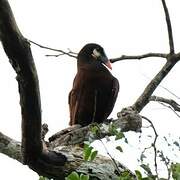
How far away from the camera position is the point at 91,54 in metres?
5.21

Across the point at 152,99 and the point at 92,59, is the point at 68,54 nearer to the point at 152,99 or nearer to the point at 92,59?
the point at 152,99

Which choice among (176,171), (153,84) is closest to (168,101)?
(153,84)

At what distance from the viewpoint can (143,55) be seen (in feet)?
12.8

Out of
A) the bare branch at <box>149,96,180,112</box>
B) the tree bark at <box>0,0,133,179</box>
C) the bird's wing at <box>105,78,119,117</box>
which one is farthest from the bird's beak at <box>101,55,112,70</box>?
the tree bark at <box>0,0,133,179</box>

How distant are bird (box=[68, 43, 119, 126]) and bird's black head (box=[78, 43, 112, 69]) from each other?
2.8 inches

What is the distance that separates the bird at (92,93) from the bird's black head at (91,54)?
70mm

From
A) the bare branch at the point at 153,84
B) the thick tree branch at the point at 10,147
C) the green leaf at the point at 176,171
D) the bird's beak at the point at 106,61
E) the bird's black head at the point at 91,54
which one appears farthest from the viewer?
the bird's black head at the point at 91,54

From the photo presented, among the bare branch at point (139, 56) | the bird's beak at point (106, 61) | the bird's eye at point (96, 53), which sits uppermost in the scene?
the bare branch at point (139, 56)

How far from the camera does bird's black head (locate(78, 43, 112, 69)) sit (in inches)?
203

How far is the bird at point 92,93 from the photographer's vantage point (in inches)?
194

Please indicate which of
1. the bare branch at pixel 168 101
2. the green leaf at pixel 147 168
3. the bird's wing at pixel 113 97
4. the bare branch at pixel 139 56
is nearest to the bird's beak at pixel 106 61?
the bird's wing at pixel 113 97

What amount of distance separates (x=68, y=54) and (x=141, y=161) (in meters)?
1.39

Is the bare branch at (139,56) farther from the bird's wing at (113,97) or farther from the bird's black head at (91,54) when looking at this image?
the bird's black head at (91,54)

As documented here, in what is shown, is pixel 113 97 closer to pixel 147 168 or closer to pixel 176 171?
pixel 147 168
